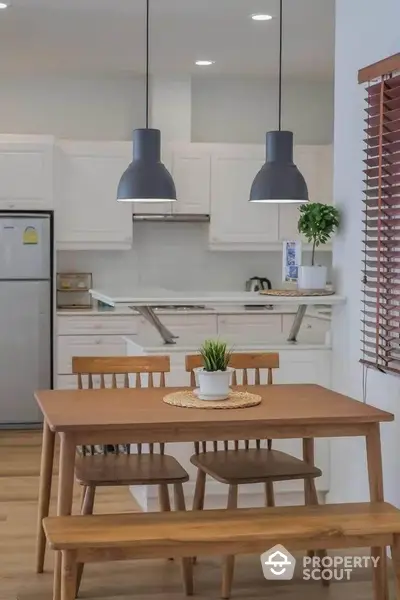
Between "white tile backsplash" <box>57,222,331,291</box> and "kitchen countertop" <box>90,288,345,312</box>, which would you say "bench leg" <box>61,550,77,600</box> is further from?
"white tile backsplash" <box>57,222,331,291</box>

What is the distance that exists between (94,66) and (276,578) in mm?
4567

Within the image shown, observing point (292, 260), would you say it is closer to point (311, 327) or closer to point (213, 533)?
point (311, 327)

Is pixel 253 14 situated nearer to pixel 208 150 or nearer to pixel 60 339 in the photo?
pixel 208 150

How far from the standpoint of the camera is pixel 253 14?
5531 millimetres

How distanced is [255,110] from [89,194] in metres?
1.66

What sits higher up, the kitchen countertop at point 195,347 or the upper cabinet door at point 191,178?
the upper cabinet door at point 191,178

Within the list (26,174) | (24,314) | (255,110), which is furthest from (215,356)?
(255,110)

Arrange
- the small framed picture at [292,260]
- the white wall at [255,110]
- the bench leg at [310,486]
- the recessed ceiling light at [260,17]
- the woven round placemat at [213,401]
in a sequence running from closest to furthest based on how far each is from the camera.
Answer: the woven round placemat at [213,401]
the bench leg at [310,486]
the small framed picture at [292,260]
the recessed ceiling light at [260,17]
the white wall at [255,110]

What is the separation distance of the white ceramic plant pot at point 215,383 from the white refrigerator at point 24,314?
361 centimetres

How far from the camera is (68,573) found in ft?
9.26

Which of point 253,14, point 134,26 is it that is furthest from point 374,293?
point 134,26

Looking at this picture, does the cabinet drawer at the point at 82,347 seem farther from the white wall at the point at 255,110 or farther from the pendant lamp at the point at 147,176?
the pendant lamp at the point at 147,176

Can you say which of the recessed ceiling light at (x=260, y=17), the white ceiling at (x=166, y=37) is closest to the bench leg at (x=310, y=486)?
the white ceiling at (x=166, y=37)

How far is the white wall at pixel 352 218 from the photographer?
4.20 meters
